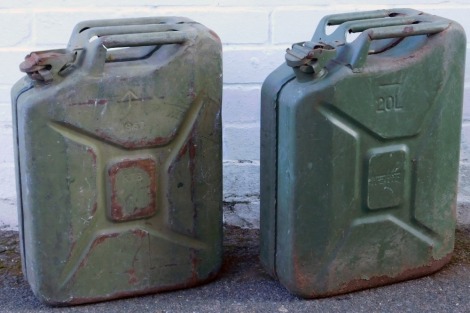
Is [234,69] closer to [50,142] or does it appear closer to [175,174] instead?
[175,174]

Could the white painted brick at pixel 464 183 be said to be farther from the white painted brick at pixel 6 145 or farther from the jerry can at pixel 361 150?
the white painted brick at pixel 6 145

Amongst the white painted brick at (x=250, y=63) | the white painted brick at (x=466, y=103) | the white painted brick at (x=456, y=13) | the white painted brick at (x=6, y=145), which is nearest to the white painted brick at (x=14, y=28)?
the white painted brick at (x=6, y=145)

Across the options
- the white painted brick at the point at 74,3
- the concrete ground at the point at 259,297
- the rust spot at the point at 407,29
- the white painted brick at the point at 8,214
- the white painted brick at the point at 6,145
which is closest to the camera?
the rust spot at the point at 407,29

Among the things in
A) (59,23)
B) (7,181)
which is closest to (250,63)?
(59,23)

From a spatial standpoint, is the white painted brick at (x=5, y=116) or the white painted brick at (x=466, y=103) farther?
the white painted brick at (x=466, y=103)

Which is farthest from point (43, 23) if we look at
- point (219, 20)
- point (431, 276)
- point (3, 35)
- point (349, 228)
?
point (431, 276)

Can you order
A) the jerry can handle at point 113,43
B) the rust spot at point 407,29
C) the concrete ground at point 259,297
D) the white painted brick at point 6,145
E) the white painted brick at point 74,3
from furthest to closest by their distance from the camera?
the white painted brick at point 6,145 < the white painted brick at point 74,3 < the concrete ground at point 259,297 < the rust spot at point 407,29 < the jerry can handle at point 113,43

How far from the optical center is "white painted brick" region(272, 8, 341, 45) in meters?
3.26

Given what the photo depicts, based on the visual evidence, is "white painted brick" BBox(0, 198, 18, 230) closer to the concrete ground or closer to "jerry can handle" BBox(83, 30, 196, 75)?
the concrete ground

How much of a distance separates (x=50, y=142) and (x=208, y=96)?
0.51 m

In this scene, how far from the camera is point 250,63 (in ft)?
10.8

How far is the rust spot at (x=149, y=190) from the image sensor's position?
8.77ft

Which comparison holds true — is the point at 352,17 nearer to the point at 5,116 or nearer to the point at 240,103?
the point at 240,103

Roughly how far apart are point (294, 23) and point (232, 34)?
233 millimetres
